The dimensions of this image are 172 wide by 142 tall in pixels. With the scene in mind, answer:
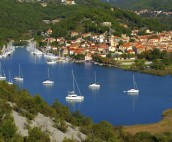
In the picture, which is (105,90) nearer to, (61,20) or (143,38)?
(143,38)

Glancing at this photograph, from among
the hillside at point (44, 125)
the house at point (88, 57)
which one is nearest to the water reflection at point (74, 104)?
the hillside at point (44, 125)

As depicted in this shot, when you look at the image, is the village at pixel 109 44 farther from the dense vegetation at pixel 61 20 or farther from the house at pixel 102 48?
the dense vegetation at pixel 61 20

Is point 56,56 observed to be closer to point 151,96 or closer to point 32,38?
point 32,38

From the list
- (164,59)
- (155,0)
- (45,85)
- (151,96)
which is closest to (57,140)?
(151,96)

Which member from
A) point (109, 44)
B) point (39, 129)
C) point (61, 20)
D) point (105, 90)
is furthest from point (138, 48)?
point (39, 129)

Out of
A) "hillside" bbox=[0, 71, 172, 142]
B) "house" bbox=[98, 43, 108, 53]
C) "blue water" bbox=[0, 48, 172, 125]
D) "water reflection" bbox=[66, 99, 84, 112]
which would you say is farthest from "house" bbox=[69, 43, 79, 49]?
"hillside" bbox=[0, 71, 172, 142]

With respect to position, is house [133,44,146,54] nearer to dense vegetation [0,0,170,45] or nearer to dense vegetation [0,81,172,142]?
dense vegetation [0,0,170,45]
